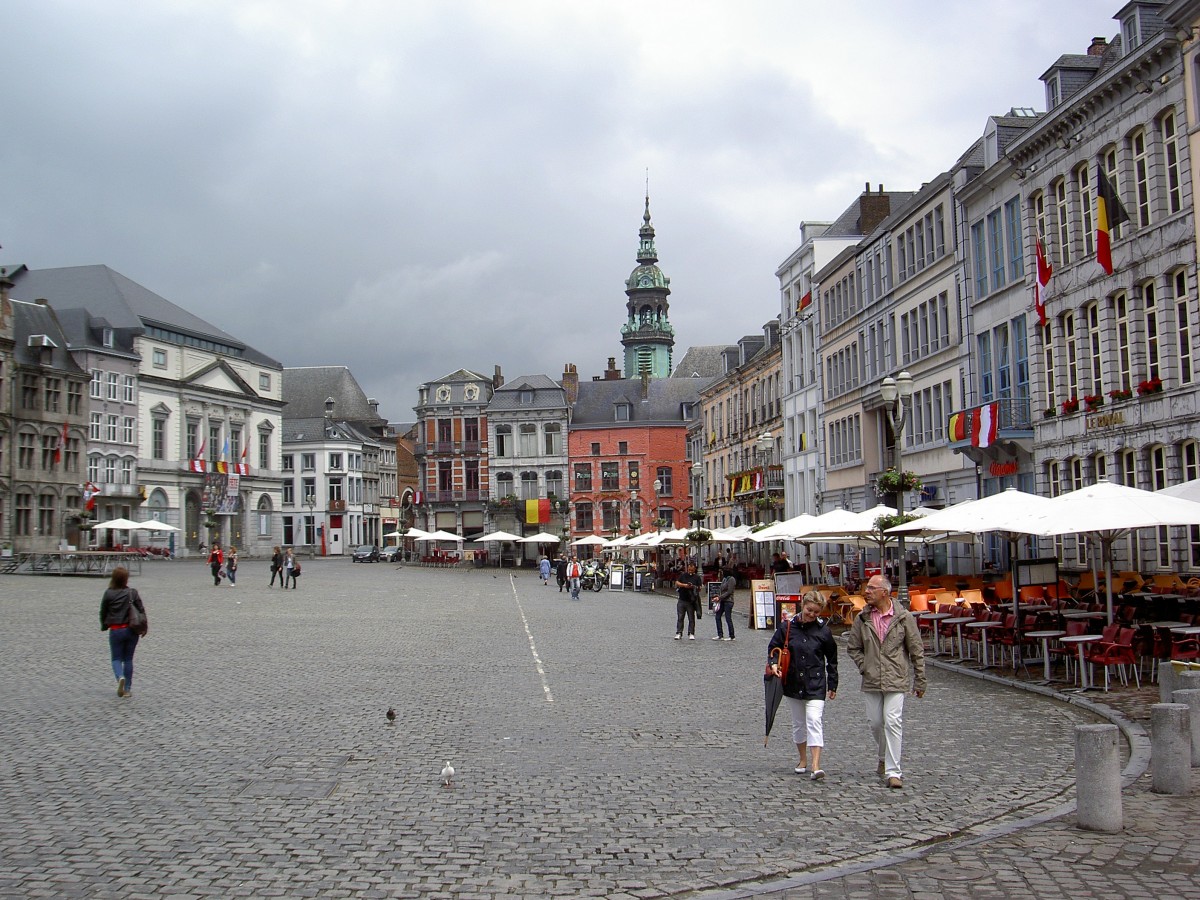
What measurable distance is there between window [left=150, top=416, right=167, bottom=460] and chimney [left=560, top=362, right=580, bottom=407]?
3149cm

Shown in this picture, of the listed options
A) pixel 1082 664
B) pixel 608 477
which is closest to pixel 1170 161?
pixel 1082 664

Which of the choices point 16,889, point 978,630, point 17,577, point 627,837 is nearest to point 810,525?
point 978,630

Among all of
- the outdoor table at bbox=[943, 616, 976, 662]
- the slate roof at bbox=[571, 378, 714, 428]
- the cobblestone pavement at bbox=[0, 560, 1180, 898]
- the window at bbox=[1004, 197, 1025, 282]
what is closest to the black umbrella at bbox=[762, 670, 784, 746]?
the cobblestone pavement at bbox=[0, 560, 1180, 898]

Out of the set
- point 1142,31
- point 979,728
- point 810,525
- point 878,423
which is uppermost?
point 1142,31

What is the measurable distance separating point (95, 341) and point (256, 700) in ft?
244

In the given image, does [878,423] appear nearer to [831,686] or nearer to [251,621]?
[251,621]

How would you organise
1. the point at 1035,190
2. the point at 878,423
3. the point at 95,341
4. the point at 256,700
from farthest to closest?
the point at 95,341
the point at 878,423
the point at 1035,190
the point at 256,700

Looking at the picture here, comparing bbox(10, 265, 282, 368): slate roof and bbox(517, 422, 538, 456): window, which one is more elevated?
bbox(10, 265, 282, 368): slate roof

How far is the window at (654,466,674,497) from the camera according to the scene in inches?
3900

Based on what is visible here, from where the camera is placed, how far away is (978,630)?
20.8 metres

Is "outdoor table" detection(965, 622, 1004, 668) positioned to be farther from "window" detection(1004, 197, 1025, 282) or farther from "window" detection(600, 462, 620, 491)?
"window" detection(600, 462, 620, 491)

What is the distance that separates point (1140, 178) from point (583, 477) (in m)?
74.2

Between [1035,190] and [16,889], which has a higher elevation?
[1035,190]

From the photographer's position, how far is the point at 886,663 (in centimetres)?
1038
